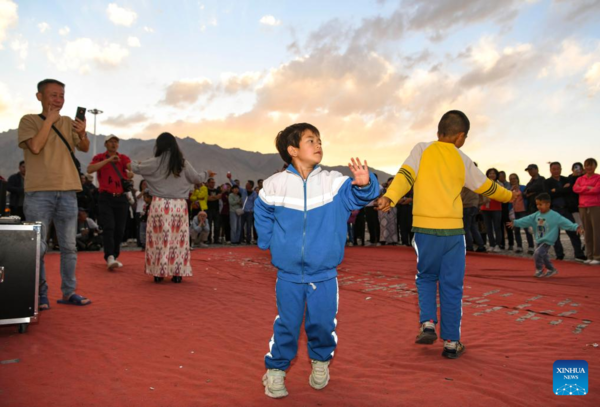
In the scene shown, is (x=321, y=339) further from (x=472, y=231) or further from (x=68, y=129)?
(x=472, y=231)

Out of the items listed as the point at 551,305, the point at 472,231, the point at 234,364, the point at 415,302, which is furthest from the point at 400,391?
the point at 472,231

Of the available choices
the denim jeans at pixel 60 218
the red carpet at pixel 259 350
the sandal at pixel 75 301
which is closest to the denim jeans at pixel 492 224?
the red carpet at pixel 259 350

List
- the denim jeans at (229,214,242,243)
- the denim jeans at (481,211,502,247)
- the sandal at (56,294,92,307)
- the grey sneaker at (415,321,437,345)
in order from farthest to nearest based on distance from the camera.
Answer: the denim jeans at (229,214,242,243)
the denim jeans at (481,211,502,247)
the sandal at (56,294,92,307)
the grey sneaker at (415,321,437,345)

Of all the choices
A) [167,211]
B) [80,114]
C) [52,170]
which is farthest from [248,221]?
[52,170]

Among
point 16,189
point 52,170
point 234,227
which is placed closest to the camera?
point 52,170

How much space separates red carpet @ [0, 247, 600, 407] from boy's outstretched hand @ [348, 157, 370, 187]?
1.36 meters

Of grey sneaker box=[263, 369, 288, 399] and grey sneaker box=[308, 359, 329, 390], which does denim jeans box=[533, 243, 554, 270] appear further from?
grey sneaker box=[263, 369, 288, 399]

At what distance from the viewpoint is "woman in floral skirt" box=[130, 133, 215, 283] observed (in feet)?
24.7

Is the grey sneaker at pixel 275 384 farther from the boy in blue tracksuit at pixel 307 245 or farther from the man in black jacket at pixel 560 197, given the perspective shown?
the man in black jacket at pixel 560 197

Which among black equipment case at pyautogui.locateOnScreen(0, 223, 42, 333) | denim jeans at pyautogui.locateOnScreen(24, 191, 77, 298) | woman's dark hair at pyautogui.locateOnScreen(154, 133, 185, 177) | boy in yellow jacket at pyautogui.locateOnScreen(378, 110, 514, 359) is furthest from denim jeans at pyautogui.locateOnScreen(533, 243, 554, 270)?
black equipment case at pyautogui.locateOnScreen(0, 223, 42, 333)

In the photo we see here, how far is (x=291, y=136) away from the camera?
3.33 metres

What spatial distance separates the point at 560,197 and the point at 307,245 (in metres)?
10.9

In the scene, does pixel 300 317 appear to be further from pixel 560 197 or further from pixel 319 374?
pixel 560 197

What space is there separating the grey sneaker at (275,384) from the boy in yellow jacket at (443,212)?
1525 millimetres
